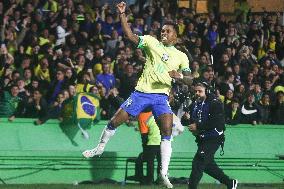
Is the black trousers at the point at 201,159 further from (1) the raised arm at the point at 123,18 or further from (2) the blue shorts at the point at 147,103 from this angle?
(1) the raised arm at the point at 123,18

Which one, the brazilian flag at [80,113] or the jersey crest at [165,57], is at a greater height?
the jersey crest at [165,57]

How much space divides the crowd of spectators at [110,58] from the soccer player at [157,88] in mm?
4183

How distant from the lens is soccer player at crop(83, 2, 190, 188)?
15.1 metres

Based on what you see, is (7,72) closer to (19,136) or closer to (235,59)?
(19,136)

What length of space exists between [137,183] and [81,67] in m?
3.50

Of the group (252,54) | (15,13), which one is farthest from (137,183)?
(252,54)

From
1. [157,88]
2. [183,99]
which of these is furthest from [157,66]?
[183,99]

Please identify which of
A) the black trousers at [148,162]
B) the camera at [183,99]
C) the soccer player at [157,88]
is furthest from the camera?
the camera at [183,99]

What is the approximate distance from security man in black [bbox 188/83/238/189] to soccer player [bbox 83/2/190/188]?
1.75 feet

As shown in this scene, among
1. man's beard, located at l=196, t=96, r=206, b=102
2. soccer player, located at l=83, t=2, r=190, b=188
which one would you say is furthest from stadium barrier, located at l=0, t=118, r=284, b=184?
man's beard, located at l=196, t=96, r=206, b=102

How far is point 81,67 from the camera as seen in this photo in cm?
2142

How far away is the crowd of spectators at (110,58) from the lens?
65.9 ft

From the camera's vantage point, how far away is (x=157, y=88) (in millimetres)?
15258

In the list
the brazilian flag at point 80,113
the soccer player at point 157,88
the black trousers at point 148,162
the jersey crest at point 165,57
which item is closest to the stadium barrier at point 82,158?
the brazilian flag at point 80,113
